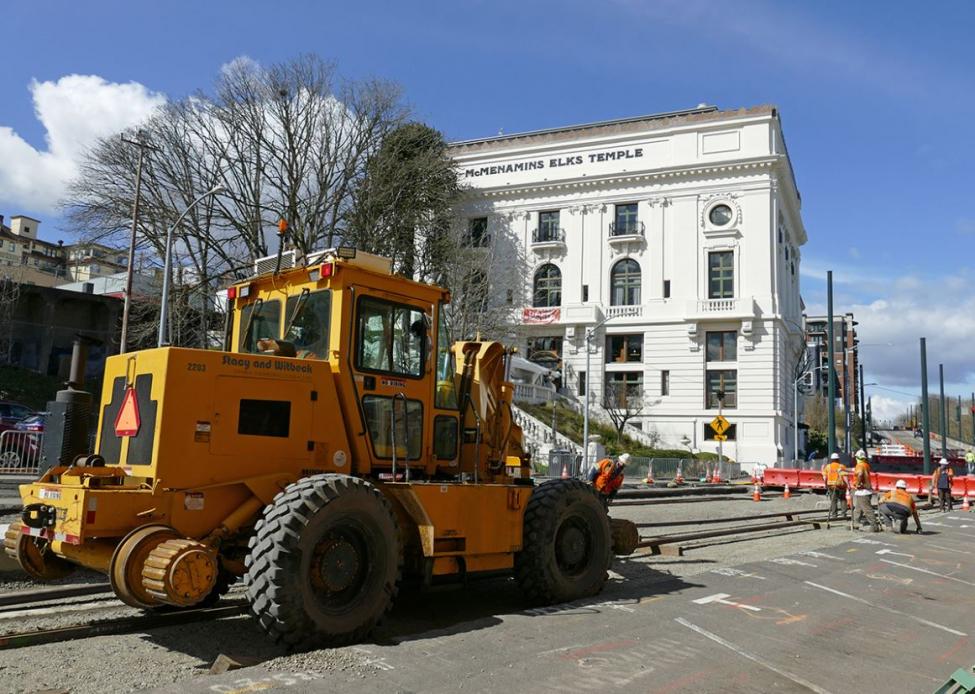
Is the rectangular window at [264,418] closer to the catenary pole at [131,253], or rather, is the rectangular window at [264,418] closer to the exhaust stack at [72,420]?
the exhaust stack at [72,420]

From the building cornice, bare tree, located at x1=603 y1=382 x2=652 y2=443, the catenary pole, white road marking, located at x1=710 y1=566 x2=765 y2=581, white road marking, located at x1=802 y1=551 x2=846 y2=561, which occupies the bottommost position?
white road marking, located at x1=710 y1=566 x2=765 y2=581

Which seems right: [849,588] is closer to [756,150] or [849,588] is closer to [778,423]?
[778,423]

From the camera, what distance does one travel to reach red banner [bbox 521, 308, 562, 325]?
2271 inches

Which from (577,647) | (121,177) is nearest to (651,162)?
(121,177)

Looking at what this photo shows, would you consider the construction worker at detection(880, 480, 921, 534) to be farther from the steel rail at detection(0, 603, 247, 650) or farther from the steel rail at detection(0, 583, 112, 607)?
the steel rail at detection(0, 583, 112, 607)

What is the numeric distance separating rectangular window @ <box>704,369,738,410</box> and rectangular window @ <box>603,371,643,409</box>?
14.9 ft

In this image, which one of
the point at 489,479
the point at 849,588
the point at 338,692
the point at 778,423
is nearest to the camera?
the point at 338,692

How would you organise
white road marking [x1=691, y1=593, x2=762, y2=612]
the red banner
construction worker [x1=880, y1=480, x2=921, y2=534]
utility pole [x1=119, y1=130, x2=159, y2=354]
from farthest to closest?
the red banner → utility pole [x1=119, y1=130, x2=159, y2=354] → construction worker [x1=880, y1=480, x2=921, y2=534] → white road marking [x1=691, y1=593, x2=762, y2=612]

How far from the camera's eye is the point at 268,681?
5.21 meters

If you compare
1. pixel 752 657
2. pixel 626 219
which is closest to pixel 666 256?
pixel 626 219

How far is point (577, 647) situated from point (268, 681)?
260 cm

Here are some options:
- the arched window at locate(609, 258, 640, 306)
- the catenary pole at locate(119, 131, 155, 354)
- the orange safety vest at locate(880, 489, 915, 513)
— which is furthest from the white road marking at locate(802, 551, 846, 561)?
the arched window at locate(609, 258, 640, 306)

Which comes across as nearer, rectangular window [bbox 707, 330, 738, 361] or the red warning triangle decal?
the red warning triangle decal

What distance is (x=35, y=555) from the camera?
666 cm
